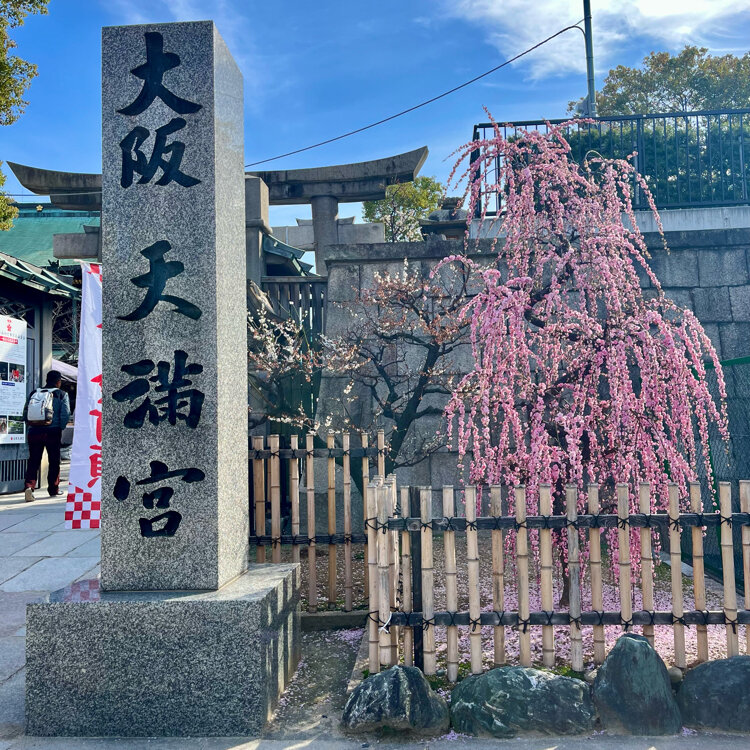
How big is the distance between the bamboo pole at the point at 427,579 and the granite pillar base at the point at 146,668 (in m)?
1.03

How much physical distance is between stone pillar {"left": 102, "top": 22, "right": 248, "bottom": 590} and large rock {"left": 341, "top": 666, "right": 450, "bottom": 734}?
1192 millimetres

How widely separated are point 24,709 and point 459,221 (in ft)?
36.7

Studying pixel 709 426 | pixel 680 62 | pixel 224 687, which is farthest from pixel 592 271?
pixel 680 62

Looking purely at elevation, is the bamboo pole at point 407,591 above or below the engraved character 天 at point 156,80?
below

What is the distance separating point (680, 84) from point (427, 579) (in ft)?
92.8

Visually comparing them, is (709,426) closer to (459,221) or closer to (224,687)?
(224,687)

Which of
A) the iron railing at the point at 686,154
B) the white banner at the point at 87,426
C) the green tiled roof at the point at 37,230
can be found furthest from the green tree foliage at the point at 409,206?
the white banner at the point at 87,426

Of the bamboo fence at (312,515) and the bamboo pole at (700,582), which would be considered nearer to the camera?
the bamboo pole at (700,582)

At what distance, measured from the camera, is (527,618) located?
4.33 meters

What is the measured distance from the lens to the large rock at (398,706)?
389 cm

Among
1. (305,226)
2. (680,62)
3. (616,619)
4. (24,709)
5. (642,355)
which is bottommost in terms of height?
(24,709)

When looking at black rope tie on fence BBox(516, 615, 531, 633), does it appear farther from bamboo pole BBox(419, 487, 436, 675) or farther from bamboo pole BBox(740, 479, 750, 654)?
bamboo pole BBox(740, 479, 750, 654)

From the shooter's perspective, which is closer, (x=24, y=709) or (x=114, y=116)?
(x=24, y=709)

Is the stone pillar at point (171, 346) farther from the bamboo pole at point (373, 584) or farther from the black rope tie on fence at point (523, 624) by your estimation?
the black rope tie on fence at point (523, 624)
